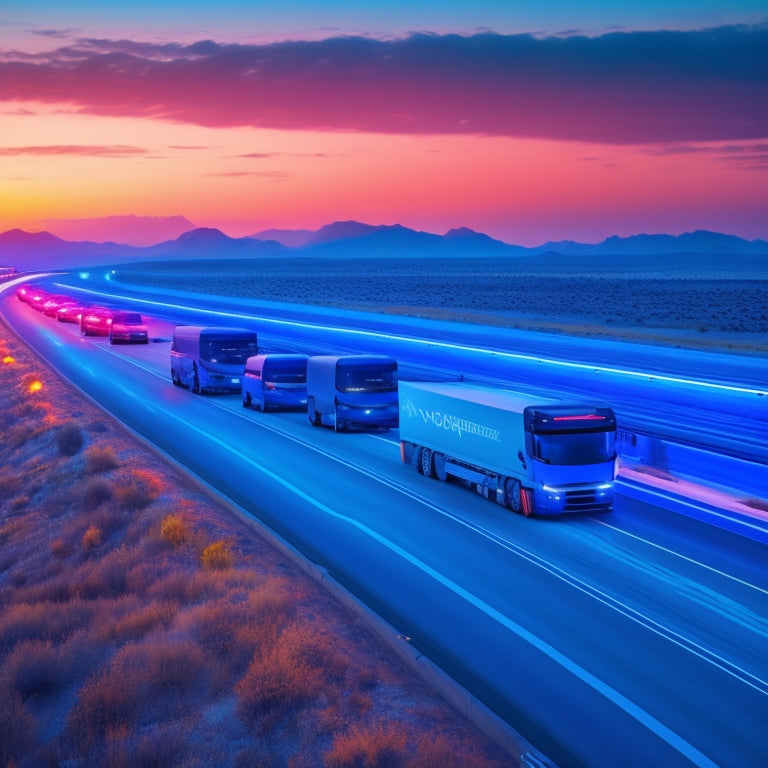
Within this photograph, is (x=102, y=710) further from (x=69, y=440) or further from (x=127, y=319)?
(x=127, y=319)

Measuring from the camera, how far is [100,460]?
25.4 meters

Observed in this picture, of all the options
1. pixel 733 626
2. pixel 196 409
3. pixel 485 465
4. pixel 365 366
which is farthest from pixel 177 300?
pixel 733 626

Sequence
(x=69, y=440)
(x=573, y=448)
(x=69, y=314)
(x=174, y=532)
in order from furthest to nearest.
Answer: (x=69, y=314), (x=69, y=440), (x=573, y=448), (x=174, y=532)

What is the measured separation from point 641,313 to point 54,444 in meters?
71.9

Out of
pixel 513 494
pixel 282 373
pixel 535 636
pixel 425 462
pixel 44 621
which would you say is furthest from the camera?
pixel 282 373

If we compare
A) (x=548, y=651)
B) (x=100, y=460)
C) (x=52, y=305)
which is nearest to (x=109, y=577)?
(x=548, y=651)

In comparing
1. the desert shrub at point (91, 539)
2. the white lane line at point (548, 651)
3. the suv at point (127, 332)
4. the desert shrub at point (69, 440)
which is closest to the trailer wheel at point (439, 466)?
the white lane line at point (548, 651)

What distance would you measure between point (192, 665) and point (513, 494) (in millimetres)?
9883

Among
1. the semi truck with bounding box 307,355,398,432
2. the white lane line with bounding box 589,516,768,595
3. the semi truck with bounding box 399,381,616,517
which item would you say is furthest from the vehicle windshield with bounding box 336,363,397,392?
the white lane line with bounding box 589,516,768,595

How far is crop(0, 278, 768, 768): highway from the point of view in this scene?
1101 cm

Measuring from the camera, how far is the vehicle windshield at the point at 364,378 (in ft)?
98.7

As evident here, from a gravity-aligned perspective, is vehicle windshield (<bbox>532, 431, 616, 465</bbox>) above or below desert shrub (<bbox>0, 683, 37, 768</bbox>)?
above

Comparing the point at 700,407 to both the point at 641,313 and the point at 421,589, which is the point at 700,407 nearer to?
the point at 421,589

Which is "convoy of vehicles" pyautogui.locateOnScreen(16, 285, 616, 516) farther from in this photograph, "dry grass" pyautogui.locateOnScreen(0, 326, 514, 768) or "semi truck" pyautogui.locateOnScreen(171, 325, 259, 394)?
"dry grass" pyautogui.locateOnScreen(0, 326, 514, 768)
